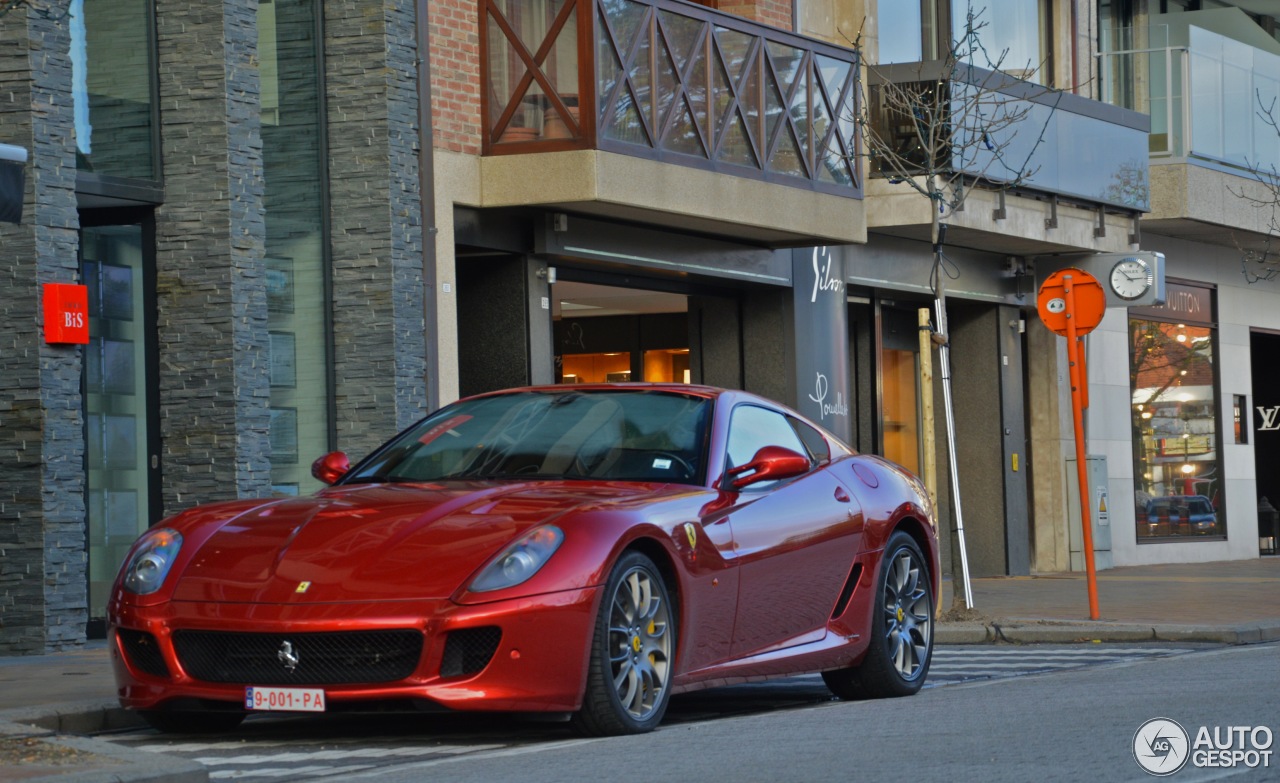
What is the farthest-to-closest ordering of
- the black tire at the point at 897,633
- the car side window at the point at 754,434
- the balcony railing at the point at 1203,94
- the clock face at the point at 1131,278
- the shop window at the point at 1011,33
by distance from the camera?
the balcony railing at the point at 1203,94 < the clock face at the point at 1131,278 < the shop window at the point at 1011,33 < the black tire at the point at 897,633 < the car side window at the point at 754,434

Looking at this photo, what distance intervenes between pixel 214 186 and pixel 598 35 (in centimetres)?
347

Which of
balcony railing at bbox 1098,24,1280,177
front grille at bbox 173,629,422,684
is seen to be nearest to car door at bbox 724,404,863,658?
front grille at bbox 173,629,422,684

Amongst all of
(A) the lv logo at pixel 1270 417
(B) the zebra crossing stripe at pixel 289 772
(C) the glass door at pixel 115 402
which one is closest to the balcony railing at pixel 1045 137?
(C) the glass door at pixel 115 402

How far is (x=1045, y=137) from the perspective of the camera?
22547mm

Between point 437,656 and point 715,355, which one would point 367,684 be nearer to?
point 437,656

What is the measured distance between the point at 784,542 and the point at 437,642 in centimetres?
211

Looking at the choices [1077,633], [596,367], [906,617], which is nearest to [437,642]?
[906,617]

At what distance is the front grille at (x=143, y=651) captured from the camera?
300 inches

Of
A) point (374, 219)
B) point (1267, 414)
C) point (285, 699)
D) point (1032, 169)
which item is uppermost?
point (1032, 169)

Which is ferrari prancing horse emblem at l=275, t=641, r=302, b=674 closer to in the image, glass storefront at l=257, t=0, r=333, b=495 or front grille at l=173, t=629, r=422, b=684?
front grille at l=173, t=629, r=422, b=684

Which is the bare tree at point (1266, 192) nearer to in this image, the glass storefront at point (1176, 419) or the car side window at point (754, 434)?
the glass storefront at point (1176, 419)

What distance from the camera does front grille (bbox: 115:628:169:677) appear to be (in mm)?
7621
